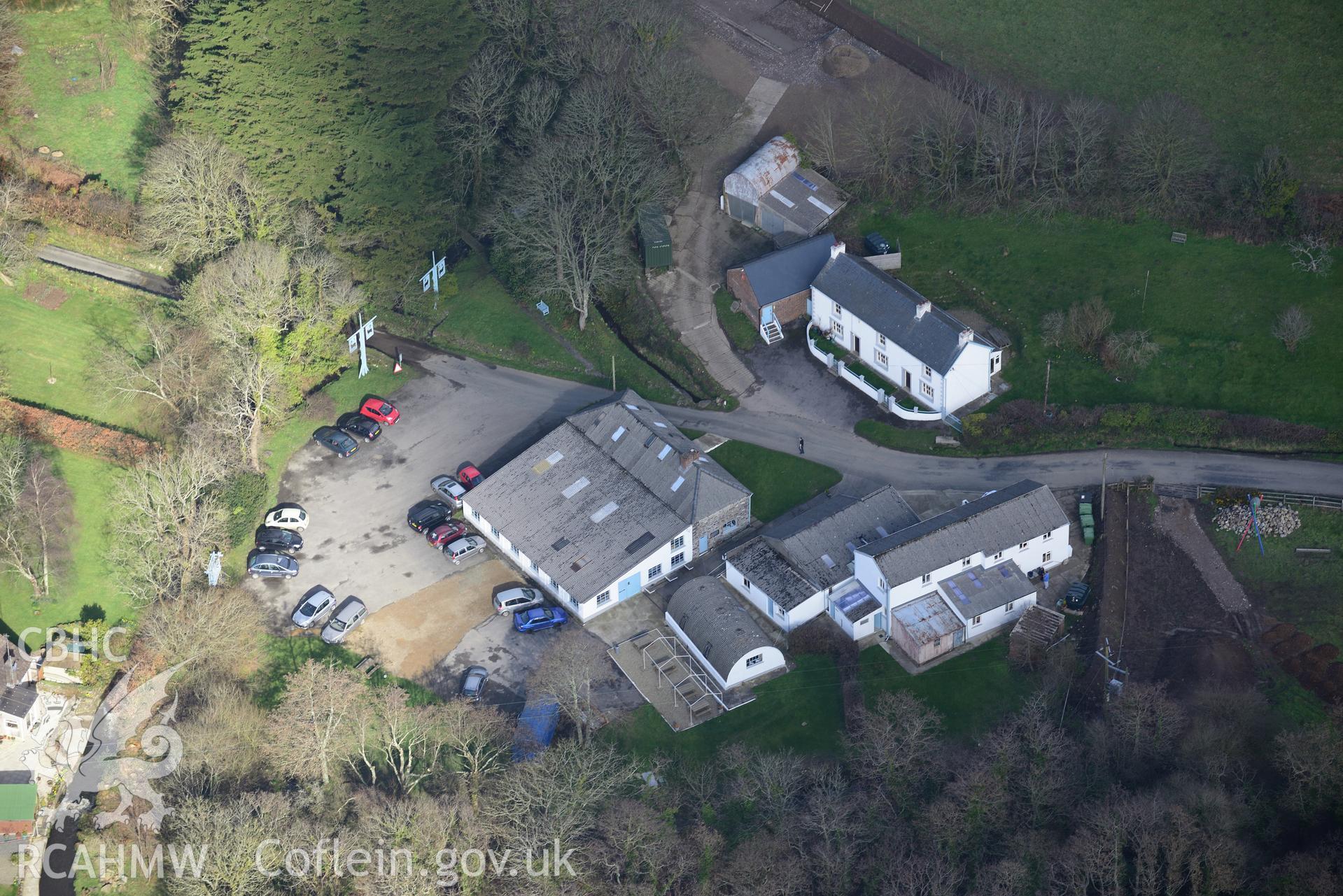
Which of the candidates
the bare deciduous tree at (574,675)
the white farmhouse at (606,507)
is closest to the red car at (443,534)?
the white farmhouse at (606,507)

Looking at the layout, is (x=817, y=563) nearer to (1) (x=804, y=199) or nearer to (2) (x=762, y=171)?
(1) (x=804, y=199)

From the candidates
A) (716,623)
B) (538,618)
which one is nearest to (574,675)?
(538,618)

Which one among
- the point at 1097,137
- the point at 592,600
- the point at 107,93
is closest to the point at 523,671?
the point at 592,600

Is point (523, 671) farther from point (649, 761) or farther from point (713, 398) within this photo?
point (713, 398)

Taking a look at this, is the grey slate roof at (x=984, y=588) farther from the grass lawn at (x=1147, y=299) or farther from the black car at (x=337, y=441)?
the black car at (x=337, y=441)

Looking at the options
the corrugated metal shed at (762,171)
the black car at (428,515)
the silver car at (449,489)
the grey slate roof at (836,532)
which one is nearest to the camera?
the grey slate roof at (836,532)

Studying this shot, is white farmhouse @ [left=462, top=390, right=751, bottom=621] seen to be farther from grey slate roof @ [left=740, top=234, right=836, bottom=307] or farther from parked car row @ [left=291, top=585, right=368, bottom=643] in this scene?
grey slate roof @ [left=740, top=234, right=836, bottom=307]
